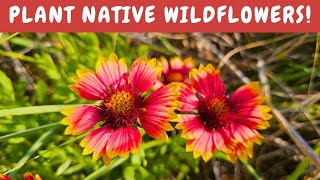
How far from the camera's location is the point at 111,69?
0.99m

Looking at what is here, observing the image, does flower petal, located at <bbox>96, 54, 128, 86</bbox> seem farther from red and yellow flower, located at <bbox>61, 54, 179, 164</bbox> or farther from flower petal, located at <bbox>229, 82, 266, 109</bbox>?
flower petal, located at <bbox>229, 82, 266, 109</bbox>

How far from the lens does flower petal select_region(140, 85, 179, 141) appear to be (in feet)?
2.97

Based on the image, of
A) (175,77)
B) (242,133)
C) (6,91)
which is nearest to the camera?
(242,133)

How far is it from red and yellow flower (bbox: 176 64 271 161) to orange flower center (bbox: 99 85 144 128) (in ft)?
0.30

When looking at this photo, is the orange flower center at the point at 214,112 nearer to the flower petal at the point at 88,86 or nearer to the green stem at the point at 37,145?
the flower petal at the point at 88,86

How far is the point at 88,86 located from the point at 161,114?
0.17 metres

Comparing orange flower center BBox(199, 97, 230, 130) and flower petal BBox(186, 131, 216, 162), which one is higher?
orange flower center BBox(199, 97, 230, 130)

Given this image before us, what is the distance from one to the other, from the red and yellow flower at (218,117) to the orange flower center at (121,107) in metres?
0.09

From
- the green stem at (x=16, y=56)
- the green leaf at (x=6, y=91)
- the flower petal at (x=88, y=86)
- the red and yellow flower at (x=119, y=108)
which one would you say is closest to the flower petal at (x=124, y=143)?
the red and yellow flower at (x=119, y=108)

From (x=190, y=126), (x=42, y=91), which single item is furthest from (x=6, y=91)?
(x=190, y=126)

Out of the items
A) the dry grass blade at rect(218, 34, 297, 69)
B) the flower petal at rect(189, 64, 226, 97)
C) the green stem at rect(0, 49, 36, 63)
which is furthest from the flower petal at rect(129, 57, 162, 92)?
the dry grass blade at rect(218, 34, 297, 69)

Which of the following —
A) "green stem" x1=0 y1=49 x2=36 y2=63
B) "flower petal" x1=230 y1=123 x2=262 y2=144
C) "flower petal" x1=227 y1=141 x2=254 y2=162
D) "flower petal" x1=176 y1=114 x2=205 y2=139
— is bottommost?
"flower petal" x1=227 y1=141 x2=254 y2=162

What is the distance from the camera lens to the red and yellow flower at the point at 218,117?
0.98 m

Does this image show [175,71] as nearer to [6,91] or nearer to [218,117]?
[218,117]
